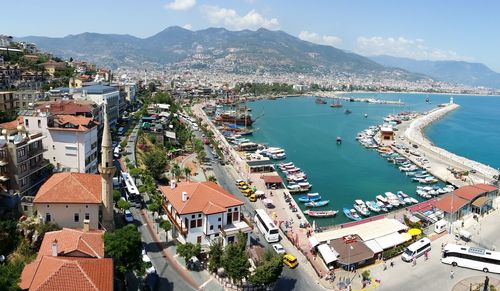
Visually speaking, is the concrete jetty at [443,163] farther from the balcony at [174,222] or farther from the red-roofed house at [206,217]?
the balcony at [174,222]

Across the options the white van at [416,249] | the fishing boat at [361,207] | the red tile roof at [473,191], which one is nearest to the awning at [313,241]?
the white van at [416,249]

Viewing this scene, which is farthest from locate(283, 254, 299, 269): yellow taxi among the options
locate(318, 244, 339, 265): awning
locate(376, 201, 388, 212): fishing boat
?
locate(376, 201, 388, 212): fishing boat

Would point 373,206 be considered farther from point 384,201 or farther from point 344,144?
point 344,144

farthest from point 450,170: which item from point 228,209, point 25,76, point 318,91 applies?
point 318,91

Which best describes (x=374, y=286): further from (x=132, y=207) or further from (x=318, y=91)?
(x=318, y=91)

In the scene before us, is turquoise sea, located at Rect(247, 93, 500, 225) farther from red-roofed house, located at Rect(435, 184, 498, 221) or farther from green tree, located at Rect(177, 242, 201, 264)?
green tree, located at Rect(177, 242, 201, 264)

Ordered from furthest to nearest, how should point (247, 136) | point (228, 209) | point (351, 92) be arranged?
point (351, 92)
point (247, 136)
point (228, 209)

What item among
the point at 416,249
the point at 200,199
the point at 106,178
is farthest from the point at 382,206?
the point at 106,178
